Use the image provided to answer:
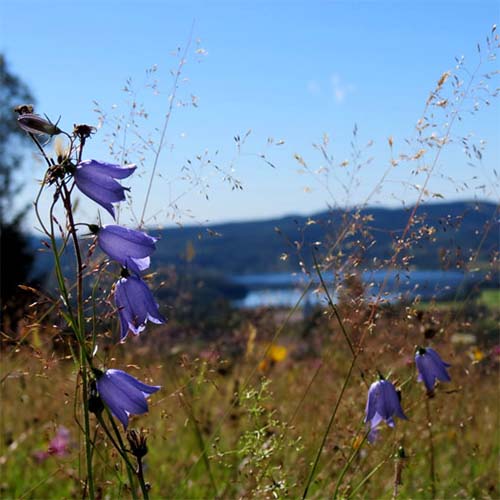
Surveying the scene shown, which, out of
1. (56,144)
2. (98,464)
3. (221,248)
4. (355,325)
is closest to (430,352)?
(355,325)

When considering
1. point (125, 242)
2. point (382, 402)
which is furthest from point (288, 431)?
point (125, 242)

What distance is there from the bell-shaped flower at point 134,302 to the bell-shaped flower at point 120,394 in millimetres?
112

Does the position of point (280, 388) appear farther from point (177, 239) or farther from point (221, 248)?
point (221, 248)

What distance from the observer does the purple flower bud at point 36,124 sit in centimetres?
137

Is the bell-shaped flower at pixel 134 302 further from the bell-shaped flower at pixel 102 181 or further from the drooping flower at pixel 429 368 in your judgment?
the drooping flower at pixel 429 368

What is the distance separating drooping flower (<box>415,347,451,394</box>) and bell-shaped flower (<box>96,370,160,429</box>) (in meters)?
0.83

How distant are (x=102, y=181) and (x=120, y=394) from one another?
386mm

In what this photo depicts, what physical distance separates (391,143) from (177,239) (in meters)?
59.6

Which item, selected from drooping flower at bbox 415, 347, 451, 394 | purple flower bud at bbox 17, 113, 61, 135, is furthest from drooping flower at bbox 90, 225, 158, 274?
drooping flower at bbox 415, 347, 451, 394

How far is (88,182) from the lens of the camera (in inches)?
55.6

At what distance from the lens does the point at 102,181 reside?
143cm

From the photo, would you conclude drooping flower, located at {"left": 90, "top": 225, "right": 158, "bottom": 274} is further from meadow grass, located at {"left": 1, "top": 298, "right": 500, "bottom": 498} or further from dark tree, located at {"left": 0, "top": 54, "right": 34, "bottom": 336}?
dark tree, located at {"left": 0, "top": 54, "right": 34, "bottom": 336}

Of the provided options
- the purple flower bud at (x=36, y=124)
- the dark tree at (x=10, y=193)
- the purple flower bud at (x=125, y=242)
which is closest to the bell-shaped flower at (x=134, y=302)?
the purple flower bud at (x=125, y=242)

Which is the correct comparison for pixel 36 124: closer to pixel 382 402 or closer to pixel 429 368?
pixel 382 402
